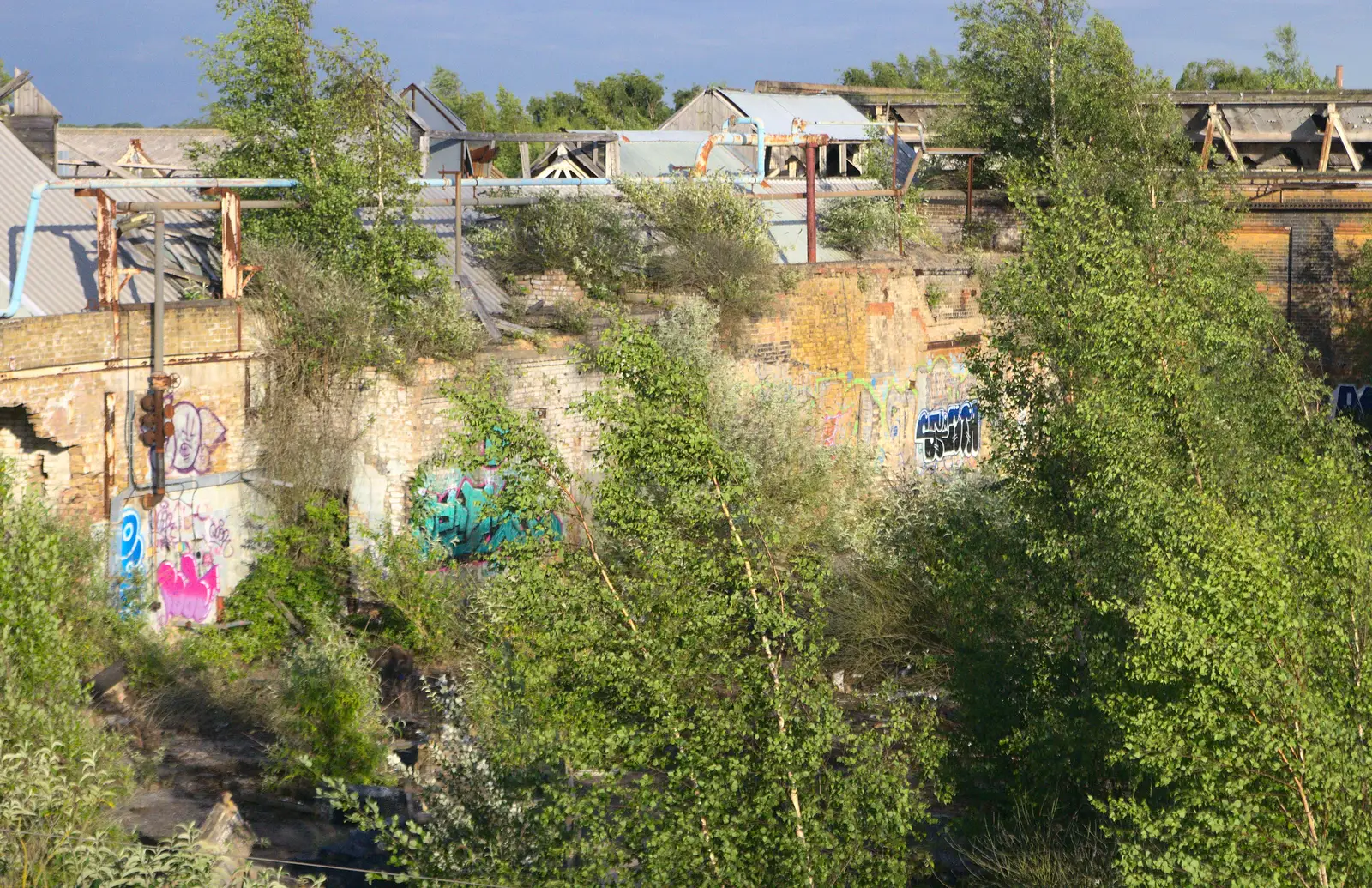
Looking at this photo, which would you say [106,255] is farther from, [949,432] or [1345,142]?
[1345,142]

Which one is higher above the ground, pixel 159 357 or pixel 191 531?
pixel 159 357

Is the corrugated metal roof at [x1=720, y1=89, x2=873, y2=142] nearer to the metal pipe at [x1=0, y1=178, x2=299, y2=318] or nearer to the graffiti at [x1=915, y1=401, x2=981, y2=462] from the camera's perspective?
the graffiti at [x1=915, y1=401, x2=981, y2=462]

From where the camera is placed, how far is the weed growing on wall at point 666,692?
7.42 meters

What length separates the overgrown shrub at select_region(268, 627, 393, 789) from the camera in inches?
449

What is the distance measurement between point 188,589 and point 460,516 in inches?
112

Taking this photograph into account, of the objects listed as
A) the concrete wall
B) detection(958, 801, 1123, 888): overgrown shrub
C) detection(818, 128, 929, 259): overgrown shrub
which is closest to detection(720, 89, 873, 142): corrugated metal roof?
detection(818, 128, 929, 259): overgrown shrub

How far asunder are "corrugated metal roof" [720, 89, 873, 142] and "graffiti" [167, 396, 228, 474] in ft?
52.4

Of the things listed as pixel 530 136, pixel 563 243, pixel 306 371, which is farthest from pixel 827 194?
pixel 306 371

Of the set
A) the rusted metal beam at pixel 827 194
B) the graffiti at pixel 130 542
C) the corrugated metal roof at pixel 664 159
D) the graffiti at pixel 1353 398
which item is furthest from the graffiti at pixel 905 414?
the graffiti at pixel 130 542

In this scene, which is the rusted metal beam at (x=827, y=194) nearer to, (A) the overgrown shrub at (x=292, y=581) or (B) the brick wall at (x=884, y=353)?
(B) the brick wall at (x=884, y=353)

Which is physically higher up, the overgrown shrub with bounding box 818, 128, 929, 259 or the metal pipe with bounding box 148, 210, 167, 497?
the overgrown shrub with bounding box 818, 128, 929, 259

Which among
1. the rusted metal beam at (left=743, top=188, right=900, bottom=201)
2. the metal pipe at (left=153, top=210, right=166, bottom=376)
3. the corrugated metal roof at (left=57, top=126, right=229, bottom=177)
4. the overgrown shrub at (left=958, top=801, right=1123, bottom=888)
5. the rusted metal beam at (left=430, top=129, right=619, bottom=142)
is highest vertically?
the corrugated metal roof at (left=57, top=126, right=229, bottom=177)

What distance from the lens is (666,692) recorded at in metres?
7.38

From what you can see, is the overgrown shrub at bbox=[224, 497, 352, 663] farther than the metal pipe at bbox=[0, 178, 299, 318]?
Yes
